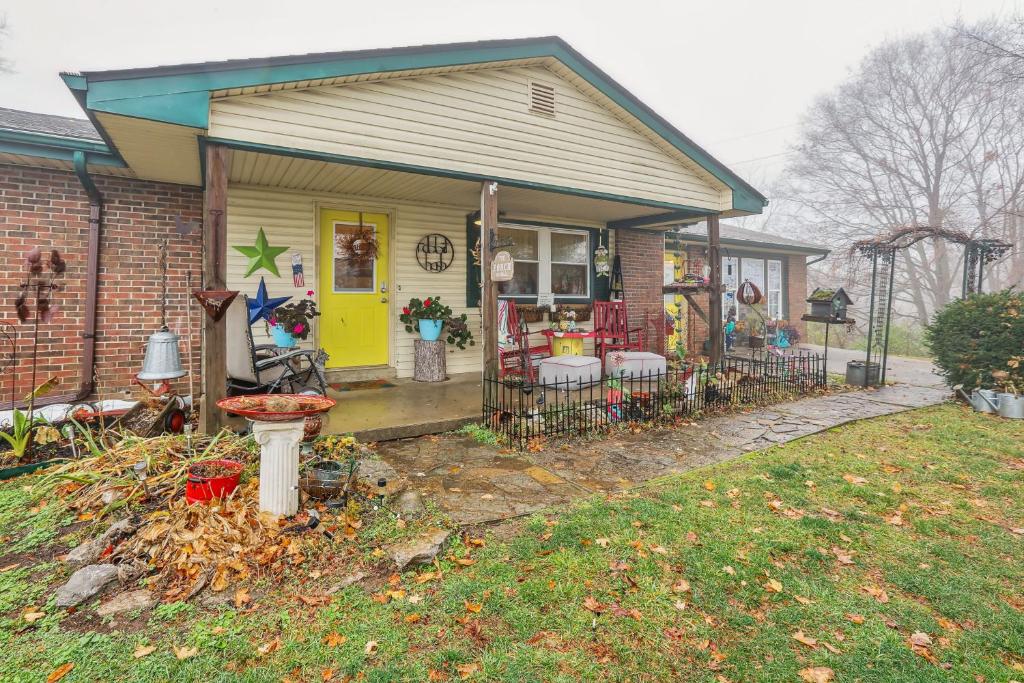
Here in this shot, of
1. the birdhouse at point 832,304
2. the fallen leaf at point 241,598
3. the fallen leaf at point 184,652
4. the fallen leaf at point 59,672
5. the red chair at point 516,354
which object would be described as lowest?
the fallen leaf at point 59,672

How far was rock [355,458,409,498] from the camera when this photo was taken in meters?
3.35

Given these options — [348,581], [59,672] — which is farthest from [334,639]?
[59,672]

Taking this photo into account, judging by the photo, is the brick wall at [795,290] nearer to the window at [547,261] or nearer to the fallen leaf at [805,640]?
the window at [547,261]

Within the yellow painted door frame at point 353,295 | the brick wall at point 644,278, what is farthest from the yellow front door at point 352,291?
the brick wall at point 644,278

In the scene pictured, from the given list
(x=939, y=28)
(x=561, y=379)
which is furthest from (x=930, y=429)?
(x=939, y=28)

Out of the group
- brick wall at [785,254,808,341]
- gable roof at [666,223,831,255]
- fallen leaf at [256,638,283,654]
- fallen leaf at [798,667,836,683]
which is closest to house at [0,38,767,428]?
fallen leaf at [256,638,283,654]

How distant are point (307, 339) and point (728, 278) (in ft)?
36.3

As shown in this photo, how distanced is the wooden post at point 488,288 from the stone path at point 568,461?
1106 mm

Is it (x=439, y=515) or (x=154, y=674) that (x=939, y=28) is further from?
(x=154, y=674)

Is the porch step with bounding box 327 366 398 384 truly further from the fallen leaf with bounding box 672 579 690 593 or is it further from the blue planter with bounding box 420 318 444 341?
the fallen leaf with bounding box 672 579 690 593

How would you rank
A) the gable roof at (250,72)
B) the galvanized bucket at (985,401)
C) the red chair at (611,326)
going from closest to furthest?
the gable roof at (250,72)
the galvanized bucket at (985,401)
the red chair at (611,326)

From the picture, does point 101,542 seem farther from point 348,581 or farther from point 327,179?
point 327,179

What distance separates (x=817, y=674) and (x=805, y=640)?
208 millimetres

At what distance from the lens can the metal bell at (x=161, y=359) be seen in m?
4.25
